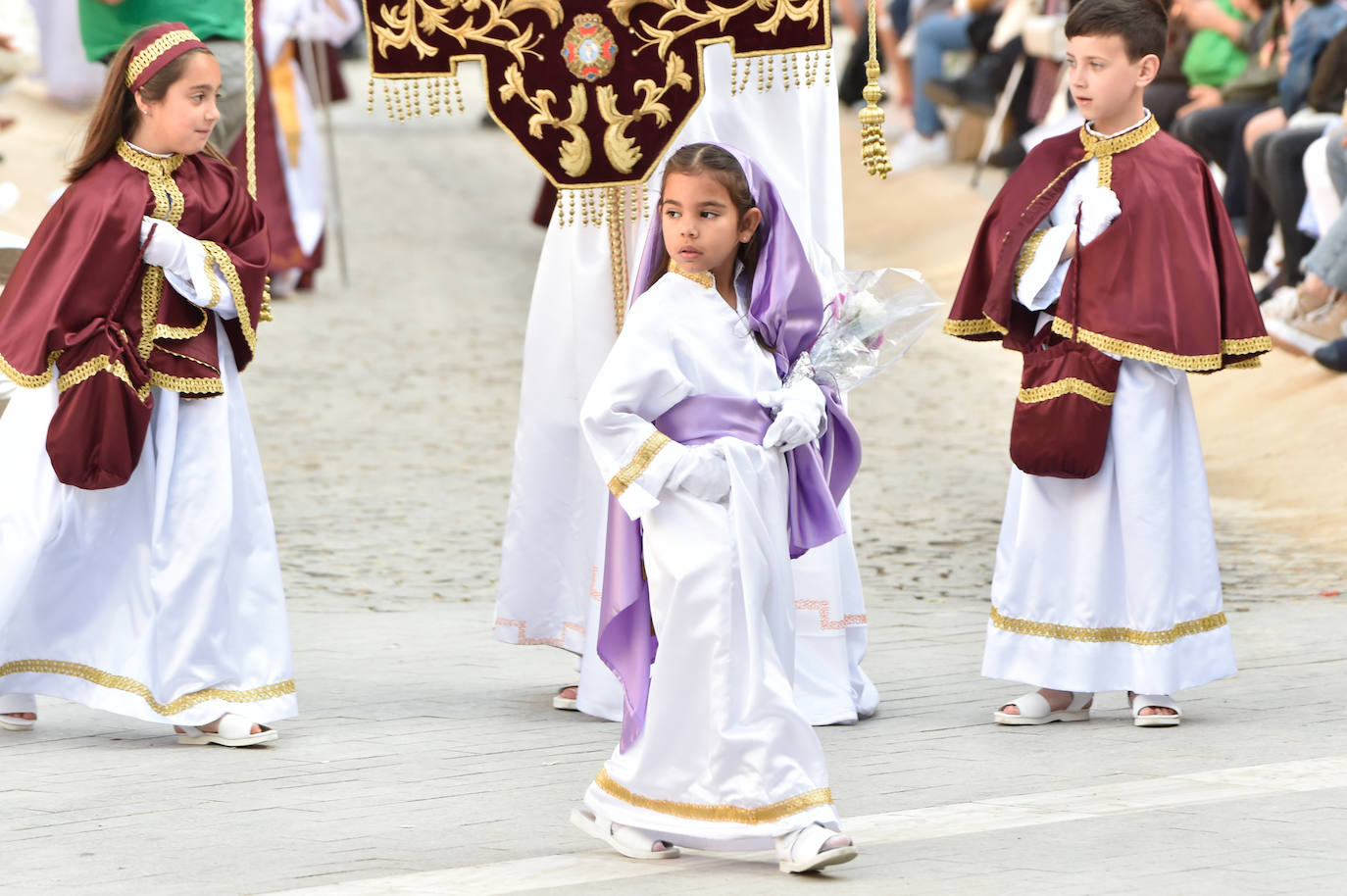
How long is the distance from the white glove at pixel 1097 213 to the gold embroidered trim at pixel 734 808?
183cm

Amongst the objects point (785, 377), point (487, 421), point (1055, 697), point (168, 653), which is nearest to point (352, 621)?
point (168, 653)

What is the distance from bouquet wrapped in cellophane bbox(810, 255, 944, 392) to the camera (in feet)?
14.8

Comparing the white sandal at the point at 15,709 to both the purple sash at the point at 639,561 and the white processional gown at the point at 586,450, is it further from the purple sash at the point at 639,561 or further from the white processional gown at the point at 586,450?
the purple sash at the point at 639,561

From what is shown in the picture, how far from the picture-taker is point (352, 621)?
7008 mm

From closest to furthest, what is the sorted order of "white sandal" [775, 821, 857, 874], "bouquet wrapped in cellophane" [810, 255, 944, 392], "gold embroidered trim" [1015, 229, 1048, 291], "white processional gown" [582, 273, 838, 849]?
"white sandal" [775, 821, 857, 874] < "white processional gown" [582, 273, 838, 849] < "bouquet wrapped in cellophane" [810, 255, 944, 392] < "gold embroidered trim" [1015, 229, 1048, 291]

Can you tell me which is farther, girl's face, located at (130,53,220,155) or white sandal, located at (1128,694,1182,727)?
white sandal, located at (1128,694,1182,727)

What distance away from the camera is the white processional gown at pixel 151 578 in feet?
17.2

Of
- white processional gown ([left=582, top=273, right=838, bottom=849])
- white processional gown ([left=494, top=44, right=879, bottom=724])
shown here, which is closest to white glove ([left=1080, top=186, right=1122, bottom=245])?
white processional gown ([left=494, top=44, right=879, bottom=724])

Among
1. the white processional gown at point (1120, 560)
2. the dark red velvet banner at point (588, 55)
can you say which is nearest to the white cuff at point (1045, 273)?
the white processional gown at point (1120, 560)

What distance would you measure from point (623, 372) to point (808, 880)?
1063mm

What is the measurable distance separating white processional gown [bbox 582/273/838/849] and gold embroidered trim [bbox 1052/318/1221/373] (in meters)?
1.38

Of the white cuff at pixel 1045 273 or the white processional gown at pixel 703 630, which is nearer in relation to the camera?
the white processional gown at pixel 703 630

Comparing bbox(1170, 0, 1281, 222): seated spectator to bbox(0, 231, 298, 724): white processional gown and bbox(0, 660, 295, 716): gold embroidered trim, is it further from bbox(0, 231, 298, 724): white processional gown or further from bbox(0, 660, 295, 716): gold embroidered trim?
bbox(0, 660, 295, 716): gold embroidered trim

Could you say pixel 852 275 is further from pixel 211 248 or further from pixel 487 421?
pixel 487 421
